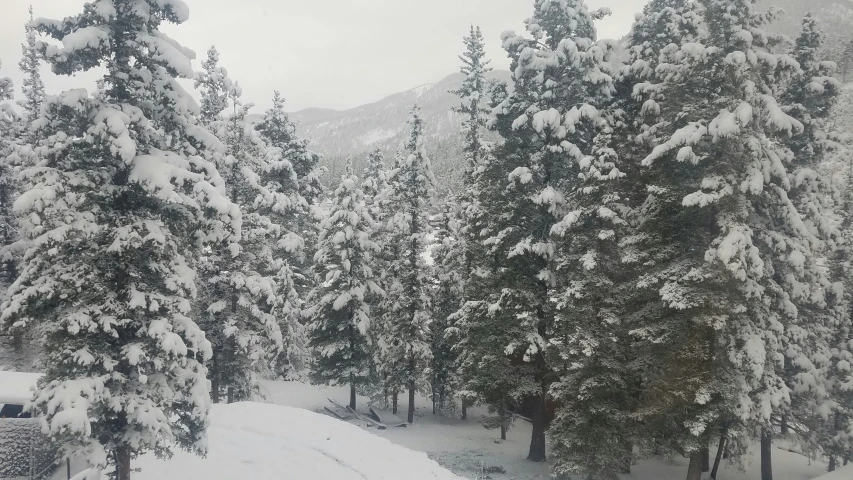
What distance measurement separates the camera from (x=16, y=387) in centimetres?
1540

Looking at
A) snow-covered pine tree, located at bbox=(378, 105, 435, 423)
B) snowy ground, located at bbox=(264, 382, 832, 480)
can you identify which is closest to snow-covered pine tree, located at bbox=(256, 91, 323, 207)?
snow-covered pine tree, located at bbox=(378, 105, 435, 423)

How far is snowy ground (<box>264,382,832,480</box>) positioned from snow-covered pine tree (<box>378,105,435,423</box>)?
9.55ft

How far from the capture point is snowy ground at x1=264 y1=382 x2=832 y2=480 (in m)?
21.0

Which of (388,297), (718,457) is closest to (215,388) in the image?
(388,297)

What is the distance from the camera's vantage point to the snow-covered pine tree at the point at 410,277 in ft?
98.6

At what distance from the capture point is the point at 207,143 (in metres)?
11.6

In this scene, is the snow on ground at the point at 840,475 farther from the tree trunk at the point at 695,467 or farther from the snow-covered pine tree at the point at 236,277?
the snow-covered pine tree at the point at 236,277

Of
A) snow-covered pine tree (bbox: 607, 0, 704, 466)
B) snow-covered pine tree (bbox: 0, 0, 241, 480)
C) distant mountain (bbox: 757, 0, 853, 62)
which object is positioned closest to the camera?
snow-covered pine tree (bbox: 0, 0, 241, 480)

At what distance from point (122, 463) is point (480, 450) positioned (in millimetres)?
18512

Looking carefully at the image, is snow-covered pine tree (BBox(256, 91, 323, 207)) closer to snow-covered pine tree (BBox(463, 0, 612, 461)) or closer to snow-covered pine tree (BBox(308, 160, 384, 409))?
snow-covered pine tree (BBox(308, 160, 384, 409))

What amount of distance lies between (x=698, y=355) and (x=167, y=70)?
16.4m

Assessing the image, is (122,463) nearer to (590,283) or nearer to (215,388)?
(590,283)

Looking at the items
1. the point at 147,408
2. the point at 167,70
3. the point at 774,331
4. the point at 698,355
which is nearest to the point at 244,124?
the point at 167,70

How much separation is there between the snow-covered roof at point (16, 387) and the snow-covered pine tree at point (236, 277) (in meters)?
7.56
